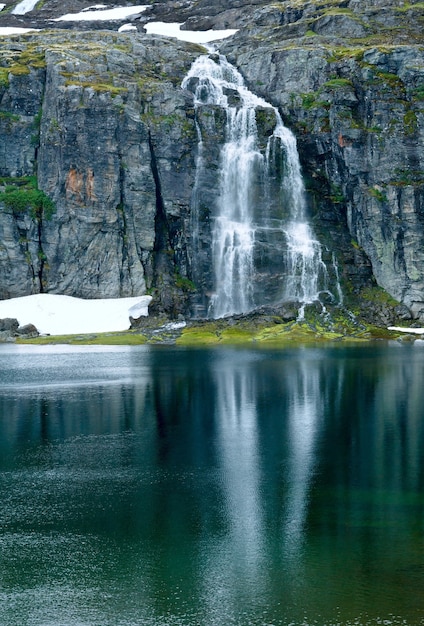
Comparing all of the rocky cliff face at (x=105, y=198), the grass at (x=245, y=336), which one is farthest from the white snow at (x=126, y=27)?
the grass at (x=245, y=336)

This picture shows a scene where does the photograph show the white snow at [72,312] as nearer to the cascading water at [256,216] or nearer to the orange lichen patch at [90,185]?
the cascading water at [256,216]

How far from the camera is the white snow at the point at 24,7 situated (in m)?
170

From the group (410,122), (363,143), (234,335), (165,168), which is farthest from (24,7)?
(234,335)

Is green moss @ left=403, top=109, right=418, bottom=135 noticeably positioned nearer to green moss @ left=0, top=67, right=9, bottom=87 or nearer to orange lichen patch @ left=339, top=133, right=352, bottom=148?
orange lichen patch @ left=339, top=133, right=352, bottom=148

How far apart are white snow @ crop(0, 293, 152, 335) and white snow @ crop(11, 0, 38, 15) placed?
89.6m

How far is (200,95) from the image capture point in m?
119

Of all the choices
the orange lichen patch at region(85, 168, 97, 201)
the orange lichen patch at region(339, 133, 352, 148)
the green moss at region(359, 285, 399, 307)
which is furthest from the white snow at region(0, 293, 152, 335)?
the orange lichen patch at region(339, 133, 352, 148)

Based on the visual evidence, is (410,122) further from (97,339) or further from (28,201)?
(28,201)

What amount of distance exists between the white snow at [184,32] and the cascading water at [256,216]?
112ft

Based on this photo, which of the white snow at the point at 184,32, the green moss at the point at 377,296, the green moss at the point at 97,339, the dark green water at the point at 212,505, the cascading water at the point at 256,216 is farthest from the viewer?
the white snow at the point at 184,32

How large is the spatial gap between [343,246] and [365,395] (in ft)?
210

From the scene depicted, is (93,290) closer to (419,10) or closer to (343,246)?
(343,246)

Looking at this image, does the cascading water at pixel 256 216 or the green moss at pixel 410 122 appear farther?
the green moss at pixel 410 122

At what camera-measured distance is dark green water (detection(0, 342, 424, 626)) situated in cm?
1898
